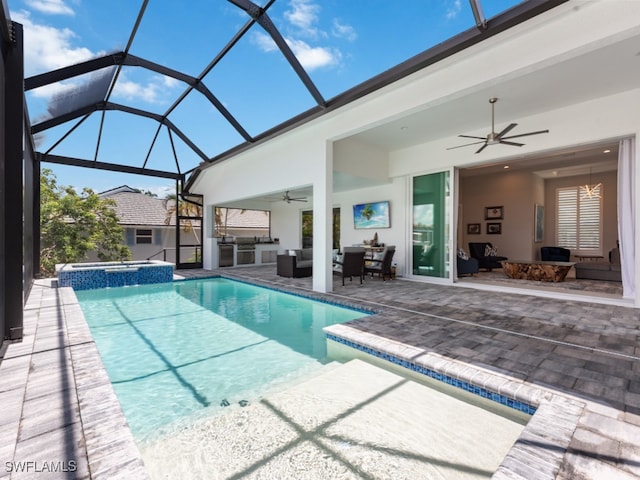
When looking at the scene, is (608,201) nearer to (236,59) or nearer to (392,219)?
(392,219)

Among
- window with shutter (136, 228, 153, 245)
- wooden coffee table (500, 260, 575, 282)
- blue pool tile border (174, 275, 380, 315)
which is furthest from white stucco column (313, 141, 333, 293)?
window with shutter (136, 228, 153, 245)

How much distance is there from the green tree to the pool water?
163 inches

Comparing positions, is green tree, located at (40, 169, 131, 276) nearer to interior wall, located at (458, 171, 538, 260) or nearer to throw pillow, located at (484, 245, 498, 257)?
throw pillow, located at (484, 245, 498, 257)

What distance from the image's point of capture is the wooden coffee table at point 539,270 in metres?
7.27

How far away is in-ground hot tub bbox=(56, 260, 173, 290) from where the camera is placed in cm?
729

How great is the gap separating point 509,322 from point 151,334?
4.89 metres

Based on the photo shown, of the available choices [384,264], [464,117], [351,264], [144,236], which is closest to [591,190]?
[464,117]

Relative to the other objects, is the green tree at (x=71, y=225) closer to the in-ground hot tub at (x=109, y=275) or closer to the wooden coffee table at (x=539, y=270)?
the in-ground hot tub at (x=109, y=275)

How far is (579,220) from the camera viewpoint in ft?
32.8

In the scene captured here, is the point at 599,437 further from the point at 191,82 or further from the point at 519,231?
the point at 519,231

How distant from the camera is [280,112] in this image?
6344mm

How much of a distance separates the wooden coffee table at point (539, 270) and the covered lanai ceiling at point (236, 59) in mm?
6113

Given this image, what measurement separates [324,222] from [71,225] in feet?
29.3

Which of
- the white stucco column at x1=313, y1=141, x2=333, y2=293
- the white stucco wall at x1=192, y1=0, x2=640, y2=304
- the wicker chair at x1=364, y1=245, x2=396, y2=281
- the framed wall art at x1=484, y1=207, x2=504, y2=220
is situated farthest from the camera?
the framed wall art at x1=484, y1=207, x2=504, y2=220
